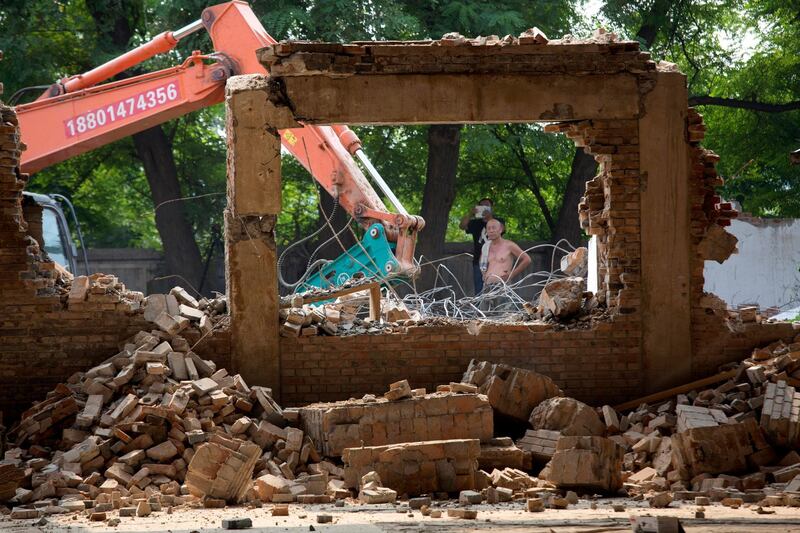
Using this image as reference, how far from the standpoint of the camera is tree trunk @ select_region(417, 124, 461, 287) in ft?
71.8

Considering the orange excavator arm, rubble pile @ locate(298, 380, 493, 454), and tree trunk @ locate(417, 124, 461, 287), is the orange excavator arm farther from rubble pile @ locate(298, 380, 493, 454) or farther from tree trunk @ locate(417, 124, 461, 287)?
tree trunk @ locate(417, 124, 461, 287)

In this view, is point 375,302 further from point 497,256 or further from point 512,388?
point 497,256

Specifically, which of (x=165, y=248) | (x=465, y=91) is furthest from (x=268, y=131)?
(x=165, y=248)

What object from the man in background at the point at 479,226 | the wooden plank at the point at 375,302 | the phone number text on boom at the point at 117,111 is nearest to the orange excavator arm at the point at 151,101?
the phone number text on boom at the point at 117,111

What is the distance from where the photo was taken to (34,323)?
11.4 m

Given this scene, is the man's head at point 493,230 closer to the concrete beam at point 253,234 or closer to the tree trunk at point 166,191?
the concrete beam at point 253,234

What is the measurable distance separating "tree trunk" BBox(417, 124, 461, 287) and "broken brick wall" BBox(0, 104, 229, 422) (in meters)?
10.7

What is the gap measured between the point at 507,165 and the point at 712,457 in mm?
16313

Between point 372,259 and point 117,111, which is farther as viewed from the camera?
point 117,111

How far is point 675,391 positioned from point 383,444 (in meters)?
3.23

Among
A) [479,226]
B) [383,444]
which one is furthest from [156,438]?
[479,226]

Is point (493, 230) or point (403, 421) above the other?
point (493, 230)

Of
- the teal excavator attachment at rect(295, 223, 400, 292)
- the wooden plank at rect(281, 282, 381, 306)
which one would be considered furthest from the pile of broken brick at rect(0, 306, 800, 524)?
the teal excavator attachment at rect(295, 223, 400, 292)

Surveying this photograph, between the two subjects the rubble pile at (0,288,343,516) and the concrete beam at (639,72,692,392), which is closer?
the rubble pile at (0,288,343,516)
